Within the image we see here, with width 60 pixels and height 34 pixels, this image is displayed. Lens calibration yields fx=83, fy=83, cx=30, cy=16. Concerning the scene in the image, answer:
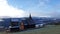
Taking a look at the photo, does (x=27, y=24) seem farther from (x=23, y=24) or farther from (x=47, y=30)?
(x=47, y=30)

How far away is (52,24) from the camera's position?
1077 mm

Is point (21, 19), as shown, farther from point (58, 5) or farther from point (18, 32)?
point (58, 5)

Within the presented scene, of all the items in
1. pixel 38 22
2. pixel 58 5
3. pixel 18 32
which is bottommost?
pixel 18 32

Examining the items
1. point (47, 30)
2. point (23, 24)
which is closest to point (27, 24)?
point (23, 24)

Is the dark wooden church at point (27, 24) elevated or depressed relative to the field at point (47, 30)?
elevated

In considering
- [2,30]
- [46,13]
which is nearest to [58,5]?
[46,13]

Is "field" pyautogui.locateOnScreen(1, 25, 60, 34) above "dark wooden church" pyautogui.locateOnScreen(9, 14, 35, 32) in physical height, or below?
below

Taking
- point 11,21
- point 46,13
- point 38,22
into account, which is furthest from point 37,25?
point 11,21

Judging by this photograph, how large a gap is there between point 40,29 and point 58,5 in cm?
39

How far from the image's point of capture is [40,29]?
41.6 inches

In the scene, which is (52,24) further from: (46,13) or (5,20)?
(5,20)

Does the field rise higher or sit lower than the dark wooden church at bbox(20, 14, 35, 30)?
lower

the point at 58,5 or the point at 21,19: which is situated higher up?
the point at 58,5

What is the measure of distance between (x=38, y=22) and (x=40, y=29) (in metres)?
0.09
